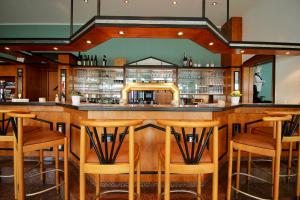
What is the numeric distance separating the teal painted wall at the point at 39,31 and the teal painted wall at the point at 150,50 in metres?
1.12

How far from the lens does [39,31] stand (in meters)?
7.39

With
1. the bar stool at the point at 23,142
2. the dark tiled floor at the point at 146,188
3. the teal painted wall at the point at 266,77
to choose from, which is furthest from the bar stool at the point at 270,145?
the teal painted wall at the point at 266,77

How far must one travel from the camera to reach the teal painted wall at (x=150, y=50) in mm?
7387

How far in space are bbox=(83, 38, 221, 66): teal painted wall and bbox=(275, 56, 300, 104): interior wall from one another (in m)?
2.43

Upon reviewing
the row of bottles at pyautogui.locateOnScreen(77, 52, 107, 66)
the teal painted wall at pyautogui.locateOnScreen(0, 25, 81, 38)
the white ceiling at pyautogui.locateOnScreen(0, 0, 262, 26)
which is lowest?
the row of bottles at pyautogui.locateOnScreen(77, 52, 107, 66)

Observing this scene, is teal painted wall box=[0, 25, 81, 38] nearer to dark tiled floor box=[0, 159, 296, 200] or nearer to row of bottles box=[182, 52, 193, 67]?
row of bottles box=[182, 52, 193, 67]

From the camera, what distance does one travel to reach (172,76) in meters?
6.88

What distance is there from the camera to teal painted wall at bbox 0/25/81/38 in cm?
739

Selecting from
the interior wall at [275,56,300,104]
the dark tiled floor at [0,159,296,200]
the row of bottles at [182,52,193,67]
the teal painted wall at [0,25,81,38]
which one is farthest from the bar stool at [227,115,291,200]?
the teal painted wall at [0,25,81,38]

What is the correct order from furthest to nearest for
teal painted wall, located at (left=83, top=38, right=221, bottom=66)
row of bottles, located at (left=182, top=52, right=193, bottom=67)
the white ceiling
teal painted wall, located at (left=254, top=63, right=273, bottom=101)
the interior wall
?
teal painted wall, located at (left=254, top=63, right=273, bottom=101), teal painted wall, located at (left=83, top=38, right=221, bottom=66), row of bottles, located at (left=182, top=52, right=193, bottom=67), the white ceiling, the interior wall

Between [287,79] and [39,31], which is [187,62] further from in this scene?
[39,31]

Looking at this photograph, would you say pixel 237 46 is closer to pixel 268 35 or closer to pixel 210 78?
pixel 268 35

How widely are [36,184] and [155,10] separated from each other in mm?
5222

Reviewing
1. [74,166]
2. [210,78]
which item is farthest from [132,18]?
→ [210,78]
